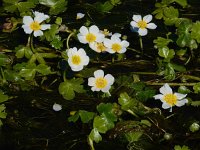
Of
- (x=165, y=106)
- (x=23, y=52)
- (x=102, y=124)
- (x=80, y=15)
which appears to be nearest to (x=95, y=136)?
(x=102, y=124)

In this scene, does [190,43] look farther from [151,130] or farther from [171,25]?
[151,130]

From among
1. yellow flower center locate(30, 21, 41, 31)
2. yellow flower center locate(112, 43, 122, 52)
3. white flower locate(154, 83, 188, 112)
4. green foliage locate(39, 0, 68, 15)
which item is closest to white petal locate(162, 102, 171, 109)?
white flower locate(154, 83, 188, 112)

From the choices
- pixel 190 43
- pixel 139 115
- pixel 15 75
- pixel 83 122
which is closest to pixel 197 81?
pixel 190 43

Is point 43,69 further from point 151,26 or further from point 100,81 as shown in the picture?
point 151,26

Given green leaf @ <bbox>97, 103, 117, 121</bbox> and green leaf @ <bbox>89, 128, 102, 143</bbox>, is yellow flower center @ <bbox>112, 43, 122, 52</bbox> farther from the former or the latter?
green leaf @ <bbox>89, 128, 102, 143</bbox>

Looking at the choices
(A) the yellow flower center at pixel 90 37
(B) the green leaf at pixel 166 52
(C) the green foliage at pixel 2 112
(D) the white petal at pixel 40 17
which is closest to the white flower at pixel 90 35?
(A) the yellow flower center at pixel 90 37

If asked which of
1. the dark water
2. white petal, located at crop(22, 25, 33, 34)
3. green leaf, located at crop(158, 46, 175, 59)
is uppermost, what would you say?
white petal, located at crop(22, 25, 33, 34)
